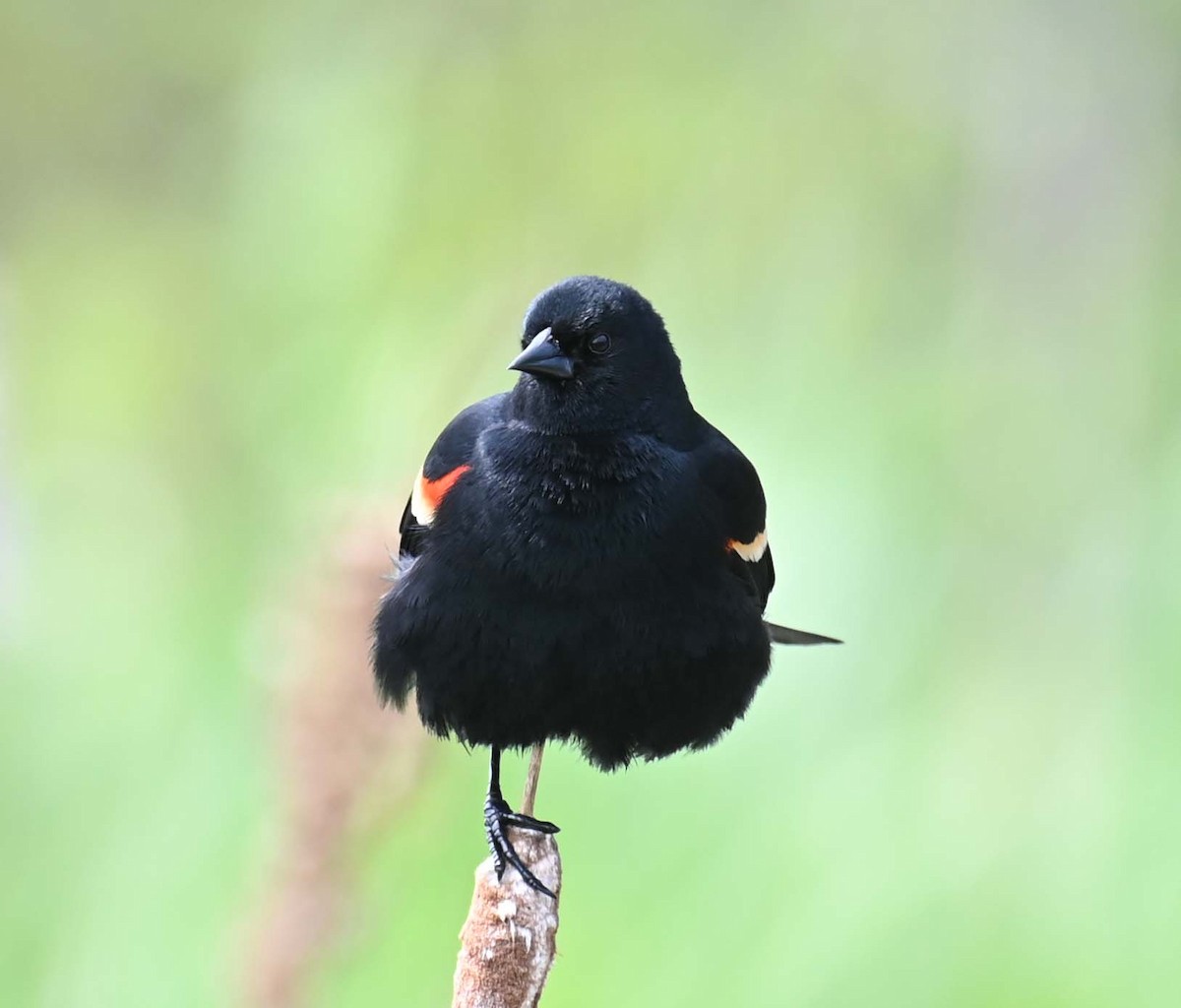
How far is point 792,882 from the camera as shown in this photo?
5.35 feet

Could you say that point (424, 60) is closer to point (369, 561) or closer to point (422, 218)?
point (422, 218)

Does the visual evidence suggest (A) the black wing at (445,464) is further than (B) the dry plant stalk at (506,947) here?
Yes

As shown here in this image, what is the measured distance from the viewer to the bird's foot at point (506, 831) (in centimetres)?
121

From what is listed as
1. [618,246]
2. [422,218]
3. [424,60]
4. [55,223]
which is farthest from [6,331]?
[618,246]

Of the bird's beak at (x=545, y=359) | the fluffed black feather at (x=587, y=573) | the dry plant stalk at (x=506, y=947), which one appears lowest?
the dry plant stalk at (x=506, y=947)

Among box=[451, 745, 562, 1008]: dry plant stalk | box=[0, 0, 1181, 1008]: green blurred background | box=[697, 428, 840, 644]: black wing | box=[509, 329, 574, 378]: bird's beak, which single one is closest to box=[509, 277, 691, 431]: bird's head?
box=[509, 329, 574, 378]: bird's beak

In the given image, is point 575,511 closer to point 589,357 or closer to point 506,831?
point 589,357

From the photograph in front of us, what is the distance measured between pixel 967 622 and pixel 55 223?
166 cm

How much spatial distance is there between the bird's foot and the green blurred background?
58mm

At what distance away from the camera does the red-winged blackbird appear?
4.82 ft

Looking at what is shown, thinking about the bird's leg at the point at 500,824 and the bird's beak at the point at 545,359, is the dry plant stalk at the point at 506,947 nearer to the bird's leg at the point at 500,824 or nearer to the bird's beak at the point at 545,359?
the bird's leg at the point at 500,824

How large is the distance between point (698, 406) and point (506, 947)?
1091mm

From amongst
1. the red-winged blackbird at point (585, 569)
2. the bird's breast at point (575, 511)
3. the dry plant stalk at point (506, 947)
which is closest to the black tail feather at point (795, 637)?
the red-winged blackbird at point (585, 569)

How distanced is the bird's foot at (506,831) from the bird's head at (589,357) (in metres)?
0.44
